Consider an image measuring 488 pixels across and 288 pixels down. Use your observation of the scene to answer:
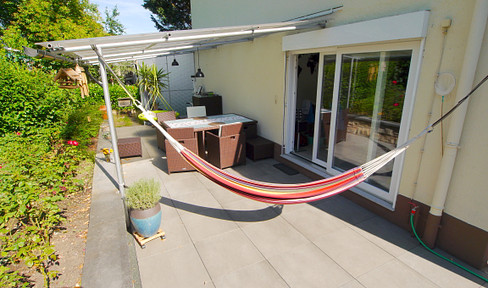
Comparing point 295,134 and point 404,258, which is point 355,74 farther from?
point 404,258

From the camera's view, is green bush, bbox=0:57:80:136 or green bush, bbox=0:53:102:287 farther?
green bush, bbox=0:57:80:136

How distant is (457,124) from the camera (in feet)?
8.21

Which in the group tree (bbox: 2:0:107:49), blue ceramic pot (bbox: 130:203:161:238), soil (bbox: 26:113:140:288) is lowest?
soil (bbox: 26:113:140:288)

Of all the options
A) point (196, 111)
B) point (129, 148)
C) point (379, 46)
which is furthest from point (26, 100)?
point (379, 46)

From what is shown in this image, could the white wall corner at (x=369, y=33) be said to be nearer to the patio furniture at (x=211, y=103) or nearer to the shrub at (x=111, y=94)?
the patio furniture at (x=211, y=103)

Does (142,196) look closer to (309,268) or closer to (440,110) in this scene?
(309,268)

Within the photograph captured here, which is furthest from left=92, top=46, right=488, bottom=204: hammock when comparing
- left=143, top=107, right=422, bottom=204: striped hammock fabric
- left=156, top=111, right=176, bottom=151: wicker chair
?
left=156, top=111, right=176, bottom=151: wicker chair

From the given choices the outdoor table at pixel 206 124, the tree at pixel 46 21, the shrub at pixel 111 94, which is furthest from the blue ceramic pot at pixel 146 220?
the tree at pixel 46 21

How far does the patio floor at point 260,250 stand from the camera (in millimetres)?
2430

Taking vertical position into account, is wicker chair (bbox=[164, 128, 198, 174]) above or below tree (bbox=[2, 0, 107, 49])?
below

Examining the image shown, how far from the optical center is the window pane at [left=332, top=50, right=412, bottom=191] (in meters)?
3.29

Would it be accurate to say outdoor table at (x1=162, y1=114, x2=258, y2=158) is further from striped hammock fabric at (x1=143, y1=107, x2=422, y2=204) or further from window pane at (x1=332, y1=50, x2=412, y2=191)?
striped hammock fabric at (x1=143, y1=107, x2=422, y2=204)

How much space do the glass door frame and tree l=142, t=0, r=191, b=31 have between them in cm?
1743

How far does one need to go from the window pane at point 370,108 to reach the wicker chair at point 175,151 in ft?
8.97
